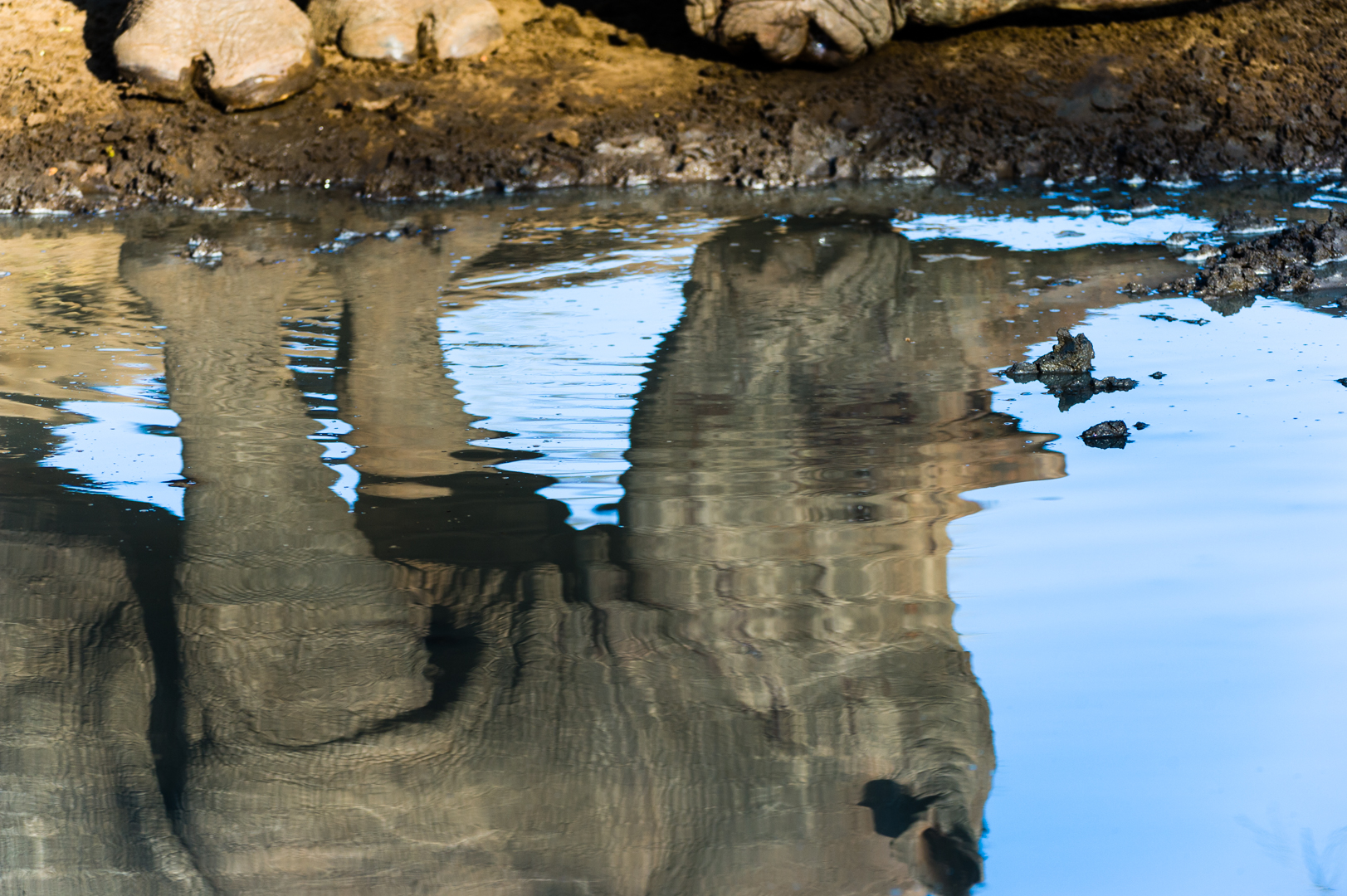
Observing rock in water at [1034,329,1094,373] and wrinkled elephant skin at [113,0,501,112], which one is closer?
rock in water at [1034,329,1094,373]

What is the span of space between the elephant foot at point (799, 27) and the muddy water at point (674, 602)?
14.6 feet

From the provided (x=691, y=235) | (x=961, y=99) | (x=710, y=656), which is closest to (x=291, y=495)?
(x=710, y=656)

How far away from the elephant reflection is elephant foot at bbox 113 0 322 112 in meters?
5.63

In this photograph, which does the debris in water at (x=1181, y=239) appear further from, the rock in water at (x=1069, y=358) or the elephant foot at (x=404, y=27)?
the elephant foot at (x=404, y=27)

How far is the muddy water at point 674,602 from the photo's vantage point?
187cm

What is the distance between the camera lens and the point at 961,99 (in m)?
8.55

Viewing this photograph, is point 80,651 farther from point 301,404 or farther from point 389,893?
point 301,404

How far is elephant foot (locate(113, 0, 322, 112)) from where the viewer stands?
873cm

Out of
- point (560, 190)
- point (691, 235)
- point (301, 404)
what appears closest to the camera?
point (301, 404)

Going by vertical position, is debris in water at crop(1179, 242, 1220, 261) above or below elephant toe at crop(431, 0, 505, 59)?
below

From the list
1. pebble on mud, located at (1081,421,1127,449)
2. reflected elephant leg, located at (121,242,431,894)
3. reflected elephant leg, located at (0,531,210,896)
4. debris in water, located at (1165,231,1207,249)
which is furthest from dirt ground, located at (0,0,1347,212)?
reflected elephant leg, located at (0,531,210,896)

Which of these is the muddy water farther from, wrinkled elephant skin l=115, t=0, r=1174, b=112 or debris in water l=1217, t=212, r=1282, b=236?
wrinkled elephant skin l=115, t=0, r=1174, b=112

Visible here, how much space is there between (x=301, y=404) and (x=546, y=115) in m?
5.31

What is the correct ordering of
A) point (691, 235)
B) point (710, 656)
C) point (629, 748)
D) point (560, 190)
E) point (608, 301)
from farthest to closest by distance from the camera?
point (560, 190) < point (691, 235) < point (608, 301) < point (710, 656) < point (629, 748)
